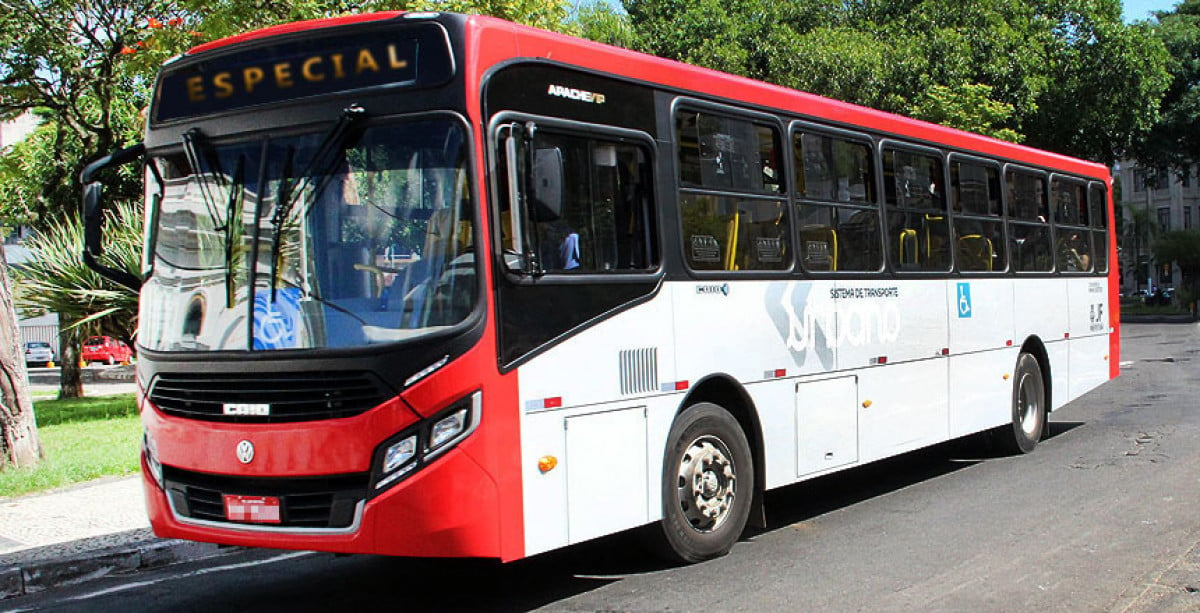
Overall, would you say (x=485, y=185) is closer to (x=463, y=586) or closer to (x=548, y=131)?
(x=548, y=131)

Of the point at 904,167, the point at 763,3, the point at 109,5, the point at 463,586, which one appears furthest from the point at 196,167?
the point at 763,3

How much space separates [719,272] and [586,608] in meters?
2.32

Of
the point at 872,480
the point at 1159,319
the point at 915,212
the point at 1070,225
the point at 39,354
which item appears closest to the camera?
the point at 915,212

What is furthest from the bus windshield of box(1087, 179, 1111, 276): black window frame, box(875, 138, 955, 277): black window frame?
box(1087, 179, 1111, 276): black window frame

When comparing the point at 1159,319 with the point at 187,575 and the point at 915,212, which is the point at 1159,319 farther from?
the point at 187,575

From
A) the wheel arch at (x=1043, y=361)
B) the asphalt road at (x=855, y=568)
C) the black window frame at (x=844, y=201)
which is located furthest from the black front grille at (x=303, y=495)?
the wheel arch at (x=1043, y=361)

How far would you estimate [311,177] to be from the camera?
5.75 metres

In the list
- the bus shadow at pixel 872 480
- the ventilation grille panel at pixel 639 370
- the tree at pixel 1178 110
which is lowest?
the bus shadow at pixel 872 480

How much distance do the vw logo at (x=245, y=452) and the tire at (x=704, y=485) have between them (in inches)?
92.6

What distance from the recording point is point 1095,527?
778 centimetres

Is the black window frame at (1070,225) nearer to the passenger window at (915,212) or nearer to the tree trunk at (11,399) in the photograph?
the passenger window at (915,212)

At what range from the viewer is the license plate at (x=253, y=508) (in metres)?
5.67

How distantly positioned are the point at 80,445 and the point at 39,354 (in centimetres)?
4269

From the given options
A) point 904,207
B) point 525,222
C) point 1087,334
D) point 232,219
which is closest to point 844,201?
point 904,207
